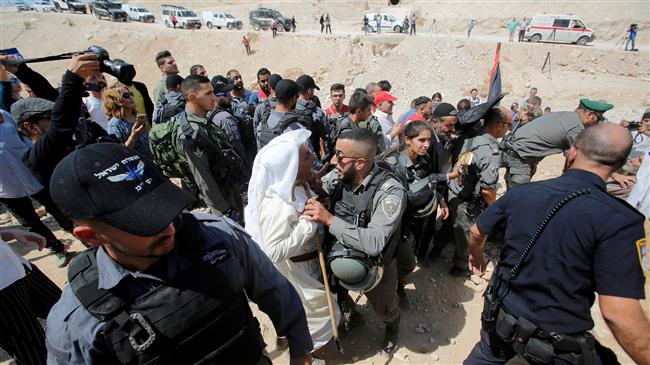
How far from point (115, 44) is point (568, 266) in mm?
29867

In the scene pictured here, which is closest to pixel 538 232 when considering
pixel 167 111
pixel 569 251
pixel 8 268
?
Answer: pixel 569 251

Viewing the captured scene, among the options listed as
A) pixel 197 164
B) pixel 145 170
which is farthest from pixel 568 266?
pixel 197 164

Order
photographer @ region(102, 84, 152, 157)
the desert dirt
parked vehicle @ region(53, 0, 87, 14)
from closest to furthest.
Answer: the desert dirt → photographer @ region(102, 84, 152, 157) → parked vehicle @ region(53, 0, 87, 14)

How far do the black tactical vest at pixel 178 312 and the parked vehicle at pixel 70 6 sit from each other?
4149cm

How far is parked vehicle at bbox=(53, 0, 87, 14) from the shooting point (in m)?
31.1

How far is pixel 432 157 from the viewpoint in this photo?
363cm

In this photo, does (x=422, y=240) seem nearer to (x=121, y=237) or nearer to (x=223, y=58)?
(x=121, y=237)

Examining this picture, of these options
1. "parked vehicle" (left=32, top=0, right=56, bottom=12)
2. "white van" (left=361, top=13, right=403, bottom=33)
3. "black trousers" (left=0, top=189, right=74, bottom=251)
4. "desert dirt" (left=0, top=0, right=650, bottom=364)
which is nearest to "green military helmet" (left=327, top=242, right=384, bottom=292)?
"desert dirt" (left=0, top=0, right=650, bottom=364)

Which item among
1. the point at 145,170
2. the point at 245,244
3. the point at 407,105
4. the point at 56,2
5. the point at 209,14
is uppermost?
the point at 56,2

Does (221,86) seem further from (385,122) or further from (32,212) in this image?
(32,212)

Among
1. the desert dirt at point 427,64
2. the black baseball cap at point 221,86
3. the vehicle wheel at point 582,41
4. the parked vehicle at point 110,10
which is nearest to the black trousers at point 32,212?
the desert dirt at point 427,64

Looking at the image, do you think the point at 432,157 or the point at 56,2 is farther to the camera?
the point at 56,2

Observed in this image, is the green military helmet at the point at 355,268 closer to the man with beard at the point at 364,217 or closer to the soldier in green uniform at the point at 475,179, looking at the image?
the man with beard at the point at 364,217

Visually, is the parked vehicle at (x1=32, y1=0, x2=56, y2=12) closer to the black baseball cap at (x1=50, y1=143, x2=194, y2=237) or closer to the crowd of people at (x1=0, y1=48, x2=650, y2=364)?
the crowd of people at (x1=0, y1=48, x2=650, y2=364)
